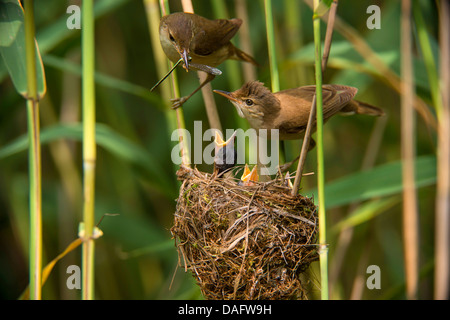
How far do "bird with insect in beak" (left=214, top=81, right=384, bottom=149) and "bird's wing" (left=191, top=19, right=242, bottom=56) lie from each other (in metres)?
0.41

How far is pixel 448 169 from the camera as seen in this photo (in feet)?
7.63

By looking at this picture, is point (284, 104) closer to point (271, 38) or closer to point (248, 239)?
point (271, 38)

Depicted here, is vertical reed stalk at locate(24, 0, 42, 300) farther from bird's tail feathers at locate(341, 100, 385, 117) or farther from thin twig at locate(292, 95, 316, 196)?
bird's tail feathers at locate(341, 100, 385, 117)

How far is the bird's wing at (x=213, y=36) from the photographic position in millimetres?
3010

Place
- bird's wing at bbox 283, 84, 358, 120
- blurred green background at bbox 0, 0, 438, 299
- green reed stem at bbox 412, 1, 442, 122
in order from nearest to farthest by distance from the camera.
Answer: green reed stem at bbox 412, 1, 442, 122, bird's wing at bbox 283, 84, 358, 120, blurred green background at bbox 0, 0, 438, 299

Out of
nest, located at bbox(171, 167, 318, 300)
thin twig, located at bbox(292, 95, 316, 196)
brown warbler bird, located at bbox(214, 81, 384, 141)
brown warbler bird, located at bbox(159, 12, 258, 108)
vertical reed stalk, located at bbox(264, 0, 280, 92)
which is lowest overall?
nest, located at bbox(171, 167, 318, 300)

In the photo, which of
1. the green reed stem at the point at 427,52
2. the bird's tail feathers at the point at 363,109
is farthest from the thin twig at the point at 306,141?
the bird's tail feathers at the point at 363,109

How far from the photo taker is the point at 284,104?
9.73 feet

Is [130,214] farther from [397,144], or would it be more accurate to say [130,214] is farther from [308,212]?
[397,144]

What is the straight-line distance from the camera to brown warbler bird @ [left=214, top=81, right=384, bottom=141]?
2.79 metres

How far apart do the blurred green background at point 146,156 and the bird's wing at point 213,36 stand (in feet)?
0.61

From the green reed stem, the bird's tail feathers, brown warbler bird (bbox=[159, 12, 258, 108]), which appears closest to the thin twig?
brown warbler bird (bbox=[159, 12, 258, 108])

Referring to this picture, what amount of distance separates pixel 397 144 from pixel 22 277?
3.61 meters
